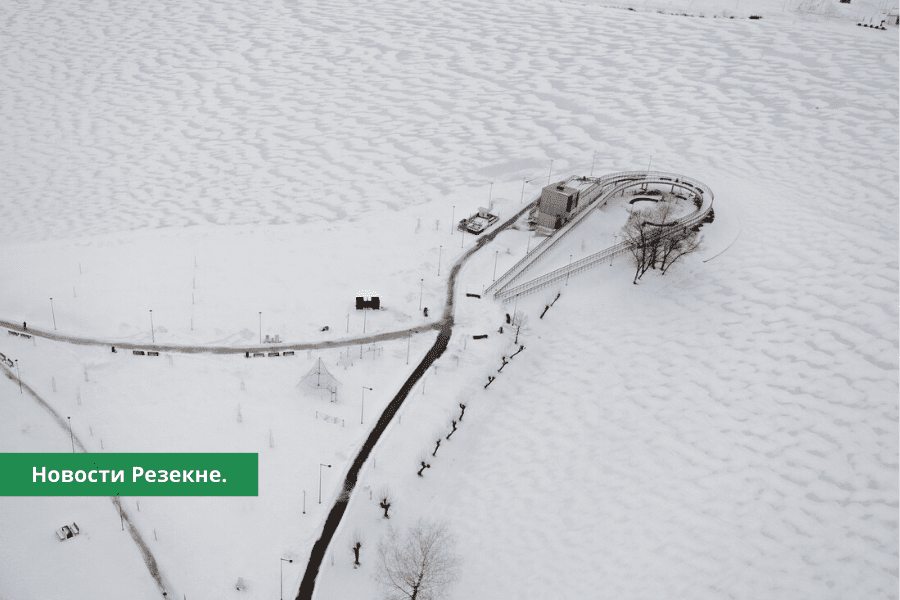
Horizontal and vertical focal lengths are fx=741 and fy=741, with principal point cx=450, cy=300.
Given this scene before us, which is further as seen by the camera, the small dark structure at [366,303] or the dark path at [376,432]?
the small dark structure at [366,303]

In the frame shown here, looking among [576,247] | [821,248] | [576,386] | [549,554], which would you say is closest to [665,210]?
[576,247]

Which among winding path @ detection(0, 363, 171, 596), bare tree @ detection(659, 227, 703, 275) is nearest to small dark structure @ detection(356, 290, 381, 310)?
winding path @ detection(0, 363, 171, 596)

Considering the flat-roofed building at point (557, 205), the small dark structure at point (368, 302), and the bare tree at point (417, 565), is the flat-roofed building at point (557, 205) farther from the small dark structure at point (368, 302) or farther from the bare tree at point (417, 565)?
the bare tree at point (417, 565)

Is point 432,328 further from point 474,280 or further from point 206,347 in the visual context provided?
point 206,347

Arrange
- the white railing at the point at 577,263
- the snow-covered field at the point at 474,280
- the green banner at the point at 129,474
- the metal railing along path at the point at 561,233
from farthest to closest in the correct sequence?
the metal railing along path at the point at 561,233 < the white railing at the point at 577,263 < the green banner at the point at 129,474 < the snow-covered field at the point at 474,280

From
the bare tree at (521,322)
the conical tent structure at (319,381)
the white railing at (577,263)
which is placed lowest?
the conical tent structure at (319,381)

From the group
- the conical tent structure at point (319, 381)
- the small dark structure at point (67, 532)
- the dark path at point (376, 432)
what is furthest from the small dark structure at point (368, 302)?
the small dark structure at point (67, 532)
